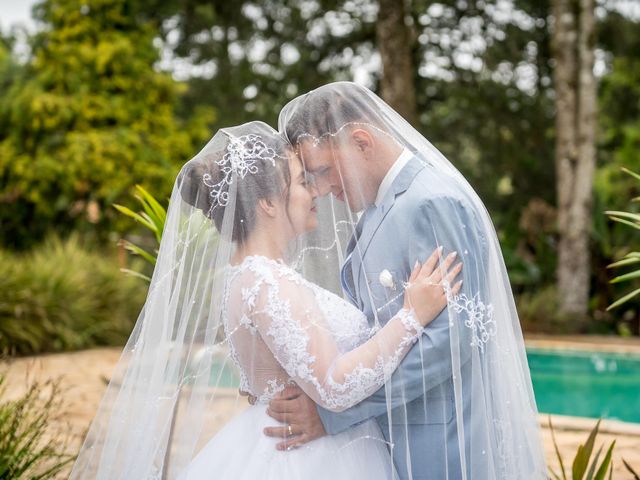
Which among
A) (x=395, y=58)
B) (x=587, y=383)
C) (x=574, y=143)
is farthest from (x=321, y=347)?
(x=574, y=143)

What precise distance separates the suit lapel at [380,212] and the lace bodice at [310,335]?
166mm

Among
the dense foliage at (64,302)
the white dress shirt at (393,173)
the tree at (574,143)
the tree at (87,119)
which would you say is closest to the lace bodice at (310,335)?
the white dress shirt at (393,173)

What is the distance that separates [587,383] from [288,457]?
263 inches

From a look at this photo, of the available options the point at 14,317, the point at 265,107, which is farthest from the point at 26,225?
the point at 14,317

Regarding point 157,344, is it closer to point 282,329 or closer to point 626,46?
point 282,329

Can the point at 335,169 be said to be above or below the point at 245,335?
above

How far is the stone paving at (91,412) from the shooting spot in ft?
12.4

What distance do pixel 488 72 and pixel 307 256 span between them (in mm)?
11305

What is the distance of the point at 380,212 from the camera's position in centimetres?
221

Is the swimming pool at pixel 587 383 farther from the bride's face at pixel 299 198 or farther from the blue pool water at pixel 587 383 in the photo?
the bride's face at pixel 299 198

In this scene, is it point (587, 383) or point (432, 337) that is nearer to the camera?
point (432, 337)

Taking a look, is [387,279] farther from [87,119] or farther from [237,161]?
[87,119]

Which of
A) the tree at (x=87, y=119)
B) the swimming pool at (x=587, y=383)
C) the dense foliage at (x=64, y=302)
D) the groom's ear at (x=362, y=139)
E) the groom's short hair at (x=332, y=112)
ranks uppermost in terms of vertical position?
the groom's short hair at (x=332, y=112)

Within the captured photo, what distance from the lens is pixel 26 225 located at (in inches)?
512
